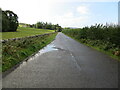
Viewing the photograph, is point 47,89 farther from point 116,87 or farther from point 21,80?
point 116,87

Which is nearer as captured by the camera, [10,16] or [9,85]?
[9,85]

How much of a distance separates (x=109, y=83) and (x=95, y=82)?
0.51m

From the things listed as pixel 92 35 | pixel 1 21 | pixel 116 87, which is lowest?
pixel 116 87

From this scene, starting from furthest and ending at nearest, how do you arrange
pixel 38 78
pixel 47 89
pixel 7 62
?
pixel 7 62 → pixel 38 78 → pixel 47 89

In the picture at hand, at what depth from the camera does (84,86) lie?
4.23 m

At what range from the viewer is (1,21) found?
43.5 meters

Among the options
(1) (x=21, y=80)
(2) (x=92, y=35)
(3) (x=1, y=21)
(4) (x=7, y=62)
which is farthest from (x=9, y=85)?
(3) (x=1, y=21)

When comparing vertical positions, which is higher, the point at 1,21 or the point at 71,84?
the point at 1,21

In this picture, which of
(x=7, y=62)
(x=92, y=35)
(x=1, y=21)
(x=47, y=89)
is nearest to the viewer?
(x=47, y=89)

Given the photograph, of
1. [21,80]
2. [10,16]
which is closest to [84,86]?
[21,80]

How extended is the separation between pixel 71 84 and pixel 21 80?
1874mm

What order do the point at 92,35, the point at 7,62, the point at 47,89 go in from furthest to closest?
the point at 92,35 < the point at 7,62 < the point at 47,89

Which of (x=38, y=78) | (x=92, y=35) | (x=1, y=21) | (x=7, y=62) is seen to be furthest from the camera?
(x=1, y=21)

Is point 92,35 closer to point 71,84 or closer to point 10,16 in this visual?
point 71,84
